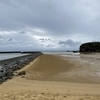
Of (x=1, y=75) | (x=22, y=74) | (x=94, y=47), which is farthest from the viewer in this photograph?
(x=94, y=47)

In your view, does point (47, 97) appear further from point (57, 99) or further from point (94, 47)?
point (94, 47)

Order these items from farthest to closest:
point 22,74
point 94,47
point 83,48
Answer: point 83,48 → point 94,47 → point 22,74

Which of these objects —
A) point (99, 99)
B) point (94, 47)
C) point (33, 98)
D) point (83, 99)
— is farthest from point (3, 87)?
point (94, 47)

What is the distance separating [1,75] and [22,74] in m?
2.38

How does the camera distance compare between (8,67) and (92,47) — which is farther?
(92,47)

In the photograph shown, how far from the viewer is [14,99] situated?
5.63 meters

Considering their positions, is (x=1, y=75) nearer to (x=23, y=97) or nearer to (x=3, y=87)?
(x=3, y=87)

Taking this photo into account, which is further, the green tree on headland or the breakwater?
the green tree on headland

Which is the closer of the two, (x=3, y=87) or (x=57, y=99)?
(x=57, y=99)

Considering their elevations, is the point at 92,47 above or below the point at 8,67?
above

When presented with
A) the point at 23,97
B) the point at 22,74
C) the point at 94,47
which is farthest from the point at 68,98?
the point at 94,47

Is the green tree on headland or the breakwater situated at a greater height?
the green tree on headland

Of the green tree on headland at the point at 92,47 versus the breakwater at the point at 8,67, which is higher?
the green tree on headland at the point at 92,47

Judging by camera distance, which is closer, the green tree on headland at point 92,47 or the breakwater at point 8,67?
the breakwater at point 8,67
